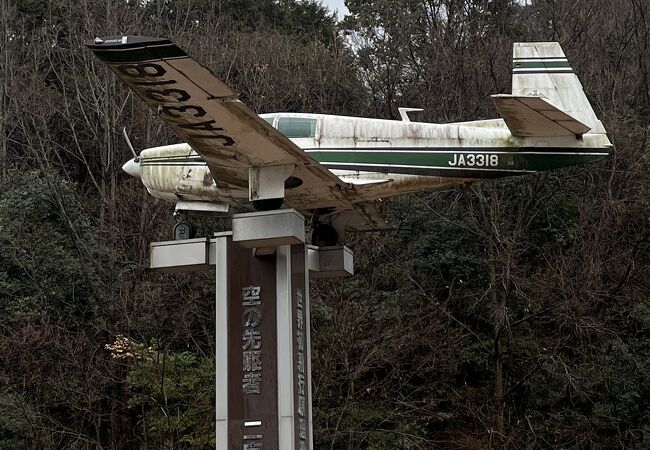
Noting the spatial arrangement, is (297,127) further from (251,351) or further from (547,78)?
(547,78)

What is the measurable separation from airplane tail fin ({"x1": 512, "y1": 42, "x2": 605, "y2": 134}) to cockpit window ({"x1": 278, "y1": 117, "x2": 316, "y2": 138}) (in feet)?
8.67

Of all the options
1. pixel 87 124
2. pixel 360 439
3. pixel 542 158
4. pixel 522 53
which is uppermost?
pixel 87 124

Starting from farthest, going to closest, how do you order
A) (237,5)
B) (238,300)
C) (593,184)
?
(237,5)
(593,184)
(238,300)

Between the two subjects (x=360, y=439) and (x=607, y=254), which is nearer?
(x=360, y=439)

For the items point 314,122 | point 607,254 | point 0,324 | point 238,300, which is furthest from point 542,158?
Answer: point 0,324

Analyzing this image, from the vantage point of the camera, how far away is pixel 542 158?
475 inches

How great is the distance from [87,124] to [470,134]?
15.2 metres

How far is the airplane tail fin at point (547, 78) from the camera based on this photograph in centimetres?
1268

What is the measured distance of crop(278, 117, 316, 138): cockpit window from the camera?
12.4 metres

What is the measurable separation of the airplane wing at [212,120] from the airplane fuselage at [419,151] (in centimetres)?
39

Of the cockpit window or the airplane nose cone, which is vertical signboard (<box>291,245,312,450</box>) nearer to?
the cockpit window

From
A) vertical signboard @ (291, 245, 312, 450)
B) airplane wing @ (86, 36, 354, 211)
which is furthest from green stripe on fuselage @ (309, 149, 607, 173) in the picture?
vertical signboard @ (291, 245, 312, 450)

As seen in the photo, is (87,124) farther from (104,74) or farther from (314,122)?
(314,122)

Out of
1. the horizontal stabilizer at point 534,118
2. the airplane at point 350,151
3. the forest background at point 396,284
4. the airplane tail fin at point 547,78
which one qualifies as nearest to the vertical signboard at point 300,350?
the airplane at point 350,151
